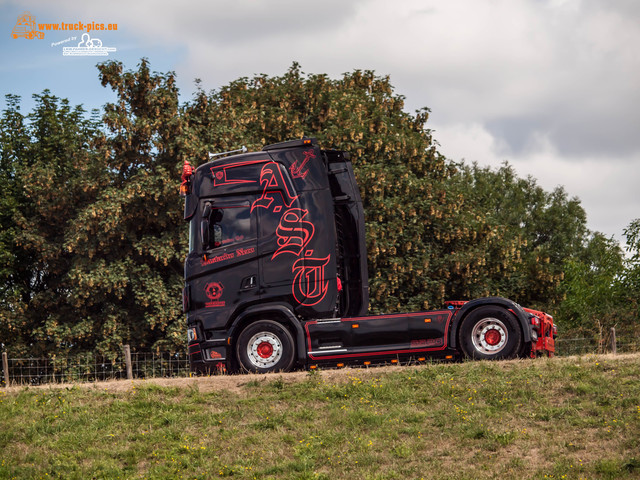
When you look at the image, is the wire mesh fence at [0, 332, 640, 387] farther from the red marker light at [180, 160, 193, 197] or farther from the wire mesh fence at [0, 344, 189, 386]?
the red marker light at [180, 160, 193, 197]

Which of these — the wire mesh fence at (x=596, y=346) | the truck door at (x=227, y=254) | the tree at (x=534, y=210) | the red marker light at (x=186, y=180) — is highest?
the tree at (x=534, y=210)

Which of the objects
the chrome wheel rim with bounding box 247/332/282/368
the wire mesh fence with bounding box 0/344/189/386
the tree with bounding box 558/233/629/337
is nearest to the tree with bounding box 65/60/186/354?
the wire mesh fence with bounding box 0/344/189/386

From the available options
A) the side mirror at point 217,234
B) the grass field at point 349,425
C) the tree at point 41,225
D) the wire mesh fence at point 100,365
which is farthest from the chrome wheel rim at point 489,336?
the tree at point 41,225

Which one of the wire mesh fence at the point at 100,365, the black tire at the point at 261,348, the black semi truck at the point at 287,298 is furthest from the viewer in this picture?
the wire mesh fence at the point at 100,365

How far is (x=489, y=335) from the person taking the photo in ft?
47.1

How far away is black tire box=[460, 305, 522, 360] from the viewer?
1421cm

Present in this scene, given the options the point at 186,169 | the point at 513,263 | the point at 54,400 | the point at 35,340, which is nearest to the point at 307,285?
the point at 186,169

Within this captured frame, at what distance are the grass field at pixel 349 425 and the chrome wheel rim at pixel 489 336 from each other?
23.5 inches

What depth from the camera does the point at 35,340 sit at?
90.1 ft

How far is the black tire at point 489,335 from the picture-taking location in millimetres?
14211

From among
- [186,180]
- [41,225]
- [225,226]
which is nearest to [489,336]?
[225,226]

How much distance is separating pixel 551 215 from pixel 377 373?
151 feet

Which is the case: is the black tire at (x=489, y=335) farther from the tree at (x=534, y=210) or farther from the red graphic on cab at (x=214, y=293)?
the tree at (x=534, y=210)

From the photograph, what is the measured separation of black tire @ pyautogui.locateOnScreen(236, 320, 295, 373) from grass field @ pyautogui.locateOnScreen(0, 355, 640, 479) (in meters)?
0.69
